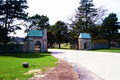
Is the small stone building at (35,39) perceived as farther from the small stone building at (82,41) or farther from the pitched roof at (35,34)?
the small stone building at (82,41)

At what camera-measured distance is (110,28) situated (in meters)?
37.7

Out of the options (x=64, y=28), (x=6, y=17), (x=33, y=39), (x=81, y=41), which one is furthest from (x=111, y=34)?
(x=6, y=17)

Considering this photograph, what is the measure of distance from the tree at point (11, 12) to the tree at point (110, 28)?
96.5ft

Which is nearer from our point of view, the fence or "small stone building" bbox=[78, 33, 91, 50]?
the fence

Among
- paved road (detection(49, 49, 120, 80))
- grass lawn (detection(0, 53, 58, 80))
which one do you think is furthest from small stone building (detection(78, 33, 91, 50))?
grass lawn (detection(0, 53, 58, 80))

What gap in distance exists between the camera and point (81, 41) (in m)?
29.3

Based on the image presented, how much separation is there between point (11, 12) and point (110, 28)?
34.0m

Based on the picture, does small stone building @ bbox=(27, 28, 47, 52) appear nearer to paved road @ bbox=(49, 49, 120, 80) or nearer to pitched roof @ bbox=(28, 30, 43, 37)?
pitched roof @ bbox=(28, 30, 43, 37)

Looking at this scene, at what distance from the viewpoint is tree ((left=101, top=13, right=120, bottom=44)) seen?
3753 centimetres

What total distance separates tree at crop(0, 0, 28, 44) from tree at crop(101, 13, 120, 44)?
1158 inches

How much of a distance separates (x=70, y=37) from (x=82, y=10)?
1230 cm

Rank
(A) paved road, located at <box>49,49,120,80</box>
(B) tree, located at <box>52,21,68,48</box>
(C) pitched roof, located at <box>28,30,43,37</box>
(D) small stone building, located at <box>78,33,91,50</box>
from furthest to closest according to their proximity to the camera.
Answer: (B) tree, located at <box>52,21,68,48</box> → (D) small stone building, located at <box>78,33,91,50</box> → (C) pitched roof, located at <box>28,30,43,37</box> → (A) paved road, located at <box>49,49,120,80</box>

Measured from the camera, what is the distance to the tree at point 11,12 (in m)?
21.5

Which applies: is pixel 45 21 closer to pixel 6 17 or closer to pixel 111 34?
pixel 6 17
